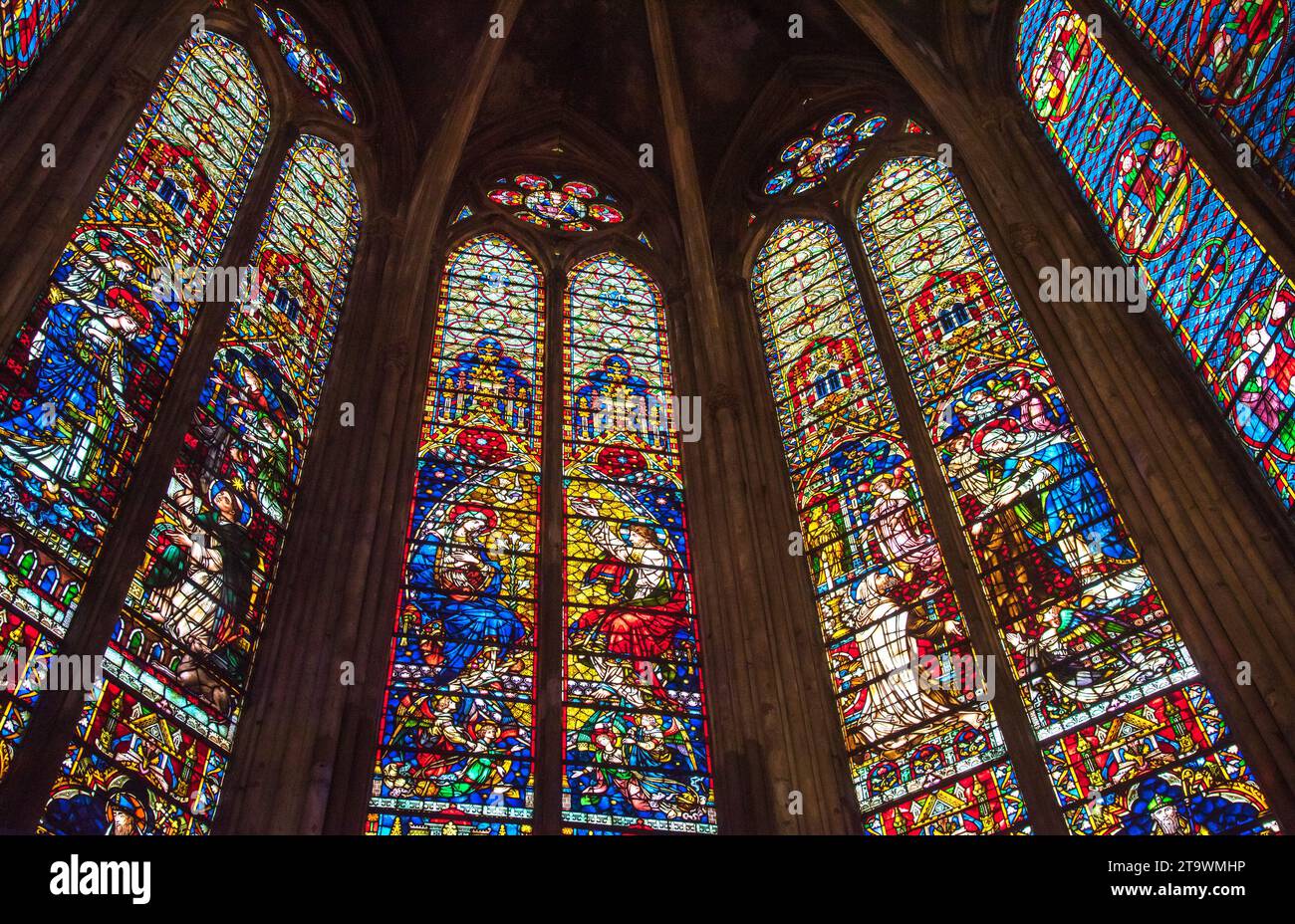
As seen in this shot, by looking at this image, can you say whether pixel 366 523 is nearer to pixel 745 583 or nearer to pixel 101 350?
pixel 101 350

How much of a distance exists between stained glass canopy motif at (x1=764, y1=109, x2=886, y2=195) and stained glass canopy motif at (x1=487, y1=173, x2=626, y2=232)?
1.84 meters

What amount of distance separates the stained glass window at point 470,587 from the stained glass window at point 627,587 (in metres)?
0.35

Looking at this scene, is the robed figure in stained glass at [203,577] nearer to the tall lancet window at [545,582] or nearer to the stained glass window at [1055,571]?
the tall lancet window at [545,582]

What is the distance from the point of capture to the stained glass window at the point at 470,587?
8.80 metres

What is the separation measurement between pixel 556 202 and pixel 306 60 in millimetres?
3104

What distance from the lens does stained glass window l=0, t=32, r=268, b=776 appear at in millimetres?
7590

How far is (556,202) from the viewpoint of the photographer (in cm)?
1523

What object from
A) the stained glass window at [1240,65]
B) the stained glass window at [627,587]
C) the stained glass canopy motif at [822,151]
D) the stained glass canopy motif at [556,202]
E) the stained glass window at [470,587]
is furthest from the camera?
the stained glass canopy motif at [556,202]

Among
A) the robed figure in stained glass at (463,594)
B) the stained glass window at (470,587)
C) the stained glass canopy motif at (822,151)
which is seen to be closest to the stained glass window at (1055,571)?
the stained glass canopy motif at (822,151)

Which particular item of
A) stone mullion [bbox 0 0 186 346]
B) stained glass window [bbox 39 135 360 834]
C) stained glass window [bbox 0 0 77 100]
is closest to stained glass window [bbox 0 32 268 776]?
stained glass window [bbox 39 135 360 834]

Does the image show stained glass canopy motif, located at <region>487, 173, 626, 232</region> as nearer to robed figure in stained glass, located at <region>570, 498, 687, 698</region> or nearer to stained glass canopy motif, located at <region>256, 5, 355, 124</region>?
stained glass canopy motif, located at <region>256, 5, 355, 124</region>
